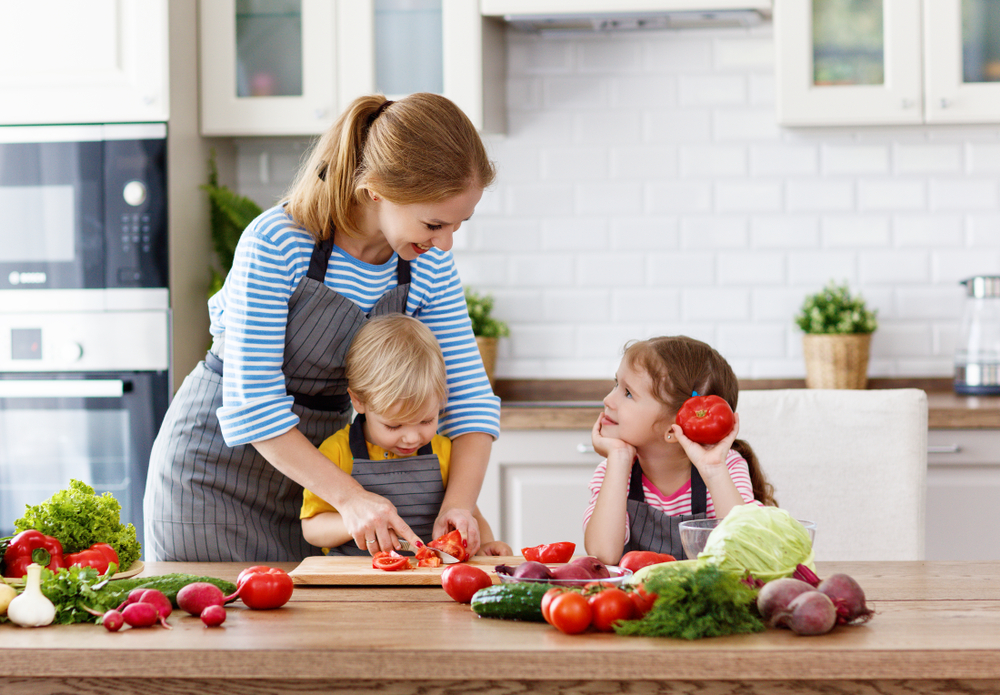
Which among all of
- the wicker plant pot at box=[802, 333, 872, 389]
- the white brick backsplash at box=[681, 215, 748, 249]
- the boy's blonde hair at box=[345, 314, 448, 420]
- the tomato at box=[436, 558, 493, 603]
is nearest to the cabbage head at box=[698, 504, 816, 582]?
the tomato at box=[436, 558, 493, 603]

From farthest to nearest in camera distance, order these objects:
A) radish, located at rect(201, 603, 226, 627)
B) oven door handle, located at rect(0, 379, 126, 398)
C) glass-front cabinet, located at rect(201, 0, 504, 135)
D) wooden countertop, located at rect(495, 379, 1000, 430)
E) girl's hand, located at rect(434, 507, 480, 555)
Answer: glass-front cabinet, located at rect(201, 0, 504, 135)
oven door handle, located at rect(0, 379, 126, 398)
wooden countertop, located at rect(495, 379, 1000, 430)
girl's hand, located at rect(434, 507, 480, 555)
radish, located at rect(201, 603, 226, 627)

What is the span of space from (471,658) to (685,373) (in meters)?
0.88

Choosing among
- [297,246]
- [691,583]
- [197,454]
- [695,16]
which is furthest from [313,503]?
[695,16]

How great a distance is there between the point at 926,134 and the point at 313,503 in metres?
2.36

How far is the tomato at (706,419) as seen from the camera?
5.06 ft

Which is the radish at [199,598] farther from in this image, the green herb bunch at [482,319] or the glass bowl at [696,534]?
the green herb bunch at [482,319]

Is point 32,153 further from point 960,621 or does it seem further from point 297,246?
point 960,621

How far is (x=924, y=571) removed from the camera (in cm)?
140

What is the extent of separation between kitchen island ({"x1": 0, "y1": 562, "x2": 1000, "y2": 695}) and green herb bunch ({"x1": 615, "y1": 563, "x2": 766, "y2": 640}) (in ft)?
0.04

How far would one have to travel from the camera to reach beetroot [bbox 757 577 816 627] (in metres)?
1.02

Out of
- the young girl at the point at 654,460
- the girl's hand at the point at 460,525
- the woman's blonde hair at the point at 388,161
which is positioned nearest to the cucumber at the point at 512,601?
the girl's hand at the point at 460,525

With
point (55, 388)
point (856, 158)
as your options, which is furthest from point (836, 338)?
point (55, 388)

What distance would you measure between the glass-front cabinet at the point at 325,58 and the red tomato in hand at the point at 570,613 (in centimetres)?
200

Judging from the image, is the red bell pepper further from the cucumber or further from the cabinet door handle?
the cabinet door handle
